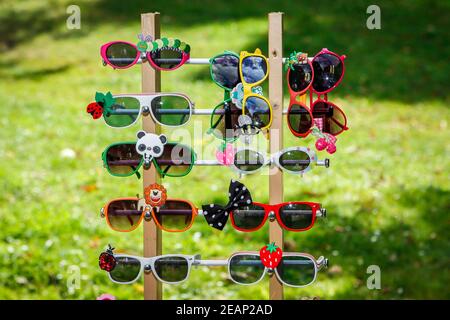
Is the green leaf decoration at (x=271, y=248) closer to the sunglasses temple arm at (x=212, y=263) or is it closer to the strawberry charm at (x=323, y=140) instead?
the sunglasses temple arm at (x=212, y=263)

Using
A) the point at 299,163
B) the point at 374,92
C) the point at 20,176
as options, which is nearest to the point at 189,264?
the point at 299,163

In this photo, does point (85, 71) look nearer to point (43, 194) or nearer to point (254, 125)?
point (43, 194)

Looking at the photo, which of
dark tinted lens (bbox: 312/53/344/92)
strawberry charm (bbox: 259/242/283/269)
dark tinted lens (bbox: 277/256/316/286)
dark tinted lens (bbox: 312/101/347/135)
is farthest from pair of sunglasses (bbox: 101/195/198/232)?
dark tinted lens (bbox: 312/53/344/92)

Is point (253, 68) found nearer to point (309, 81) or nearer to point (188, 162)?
point (309, 81)

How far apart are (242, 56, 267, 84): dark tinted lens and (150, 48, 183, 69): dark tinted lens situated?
14.2 inches

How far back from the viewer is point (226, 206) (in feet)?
12.8

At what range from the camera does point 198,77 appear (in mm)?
10414

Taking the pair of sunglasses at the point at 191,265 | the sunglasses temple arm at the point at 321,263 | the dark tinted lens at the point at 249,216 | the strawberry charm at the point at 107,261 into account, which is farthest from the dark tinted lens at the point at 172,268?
the sunglasses temple arm at the point at 321,263

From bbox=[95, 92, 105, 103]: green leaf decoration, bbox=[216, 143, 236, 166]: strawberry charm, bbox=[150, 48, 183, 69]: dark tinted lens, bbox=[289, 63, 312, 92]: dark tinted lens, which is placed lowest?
bbox=[216, 143, 236, 166]: strawberry charm

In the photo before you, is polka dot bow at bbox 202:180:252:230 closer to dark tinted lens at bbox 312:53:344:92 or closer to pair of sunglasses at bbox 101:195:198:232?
pair of sunglasses at bbox 101:195:198:232

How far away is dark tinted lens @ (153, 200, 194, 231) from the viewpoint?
397 cm

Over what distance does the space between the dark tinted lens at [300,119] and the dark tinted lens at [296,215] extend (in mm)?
395

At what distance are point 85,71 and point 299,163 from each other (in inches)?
309
